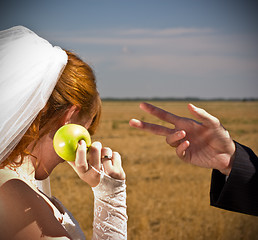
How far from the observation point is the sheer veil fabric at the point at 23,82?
195cm

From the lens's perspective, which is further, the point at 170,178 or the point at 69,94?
the point at 170,178

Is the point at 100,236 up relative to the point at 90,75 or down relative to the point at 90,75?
down

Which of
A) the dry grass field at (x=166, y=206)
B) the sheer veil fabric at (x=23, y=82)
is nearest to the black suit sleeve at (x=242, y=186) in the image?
the sheer veil fabric at (x=23, y=82)

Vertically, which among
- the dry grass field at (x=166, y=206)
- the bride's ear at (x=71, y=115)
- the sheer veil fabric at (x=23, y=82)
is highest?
the sheer veil fabric at (x=23, y=82)

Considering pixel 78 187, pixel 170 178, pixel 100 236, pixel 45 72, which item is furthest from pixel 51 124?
pixel 170 178

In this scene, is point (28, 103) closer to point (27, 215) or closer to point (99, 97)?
point (99, 97)

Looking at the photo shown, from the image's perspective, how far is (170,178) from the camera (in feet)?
34.1

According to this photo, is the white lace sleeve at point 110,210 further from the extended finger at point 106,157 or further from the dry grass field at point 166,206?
the dry grass field at point 166,206

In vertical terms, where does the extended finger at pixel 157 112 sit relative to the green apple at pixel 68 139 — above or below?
above

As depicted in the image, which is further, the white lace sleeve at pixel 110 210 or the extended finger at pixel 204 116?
the white lace sleeve at pixel 110 210

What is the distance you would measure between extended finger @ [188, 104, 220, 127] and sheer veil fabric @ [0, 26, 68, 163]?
0.78 metres

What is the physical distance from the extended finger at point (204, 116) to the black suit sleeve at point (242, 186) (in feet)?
1.07

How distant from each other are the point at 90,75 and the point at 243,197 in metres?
1.25

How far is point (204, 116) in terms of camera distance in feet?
6.29
